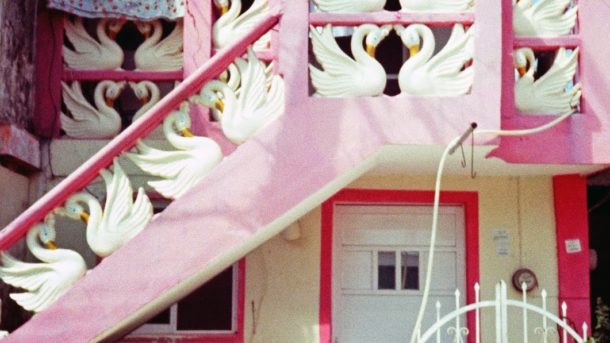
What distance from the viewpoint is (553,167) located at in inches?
278

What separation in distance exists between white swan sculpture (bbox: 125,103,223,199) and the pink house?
0.09 m

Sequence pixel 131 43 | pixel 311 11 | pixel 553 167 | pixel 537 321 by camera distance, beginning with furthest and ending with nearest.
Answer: pixel 131 43, pixel 537 321, pixel 553 167, pixel 311 11

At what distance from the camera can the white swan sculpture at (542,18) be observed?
21.9 feet

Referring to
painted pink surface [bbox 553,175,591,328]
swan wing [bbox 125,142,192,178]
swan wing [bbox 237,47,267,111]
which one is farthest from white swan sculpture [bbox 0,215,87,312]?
painted pink surface [bbox 553,175,591,328]

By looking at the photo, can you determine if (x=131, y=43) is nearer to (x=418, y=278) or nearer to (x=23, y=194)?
(x=23, y=194)

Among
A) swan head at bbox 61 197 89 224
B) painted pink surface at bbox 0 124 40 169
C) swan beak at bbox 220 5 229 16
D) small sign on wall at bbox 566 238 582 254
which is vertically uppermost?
swan beak at bbox 220 5 229 16

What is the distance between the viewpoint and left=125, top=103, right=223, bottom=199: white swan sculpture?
610 centimetres

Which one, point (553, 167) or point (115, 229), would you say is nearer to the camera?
point (115, 229)

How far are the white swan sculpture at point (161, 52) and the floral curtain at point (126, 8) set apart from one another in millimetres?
163

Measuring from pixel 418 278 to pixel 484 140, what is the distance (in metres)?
1.99

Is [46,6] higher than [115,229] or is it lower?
higher

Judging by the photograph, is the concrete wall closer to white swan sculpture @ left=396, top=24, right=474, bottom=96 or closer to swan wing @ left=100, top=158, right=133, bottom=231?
white swan sculpture @ left=396, top=24, right=474, bottom=96

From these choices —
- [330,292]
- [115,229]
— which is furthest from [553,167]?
[115,229]

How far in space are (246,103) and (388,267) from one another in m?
2.36
